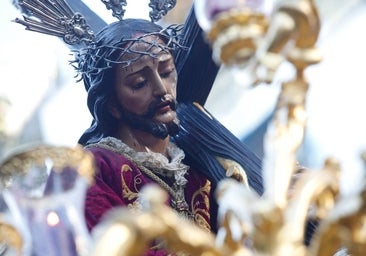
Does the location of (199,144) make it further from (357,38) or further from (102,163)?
(357,38)

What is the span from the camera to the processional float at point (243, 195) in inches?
93.5

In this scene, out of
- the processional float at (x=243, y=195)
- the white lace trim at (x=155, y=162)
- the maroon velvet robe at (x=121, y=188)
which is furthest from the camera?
the white lace trim at (x=155, y=162)

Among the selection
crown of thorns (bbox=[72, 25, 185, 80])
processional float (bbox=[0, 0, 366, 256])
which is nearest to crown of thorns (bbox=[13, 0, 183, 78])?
crown of thorns (bbox=[72, 25, 185, 80])

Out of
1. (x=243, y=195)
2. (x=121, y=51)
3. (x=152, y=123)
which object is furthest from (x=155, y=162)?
(x=243, y=195)

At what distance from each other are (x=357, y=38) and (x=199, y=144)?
10.1ft

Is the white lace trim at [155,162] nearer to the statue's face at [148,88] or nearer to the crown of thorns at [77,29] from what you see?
the statue's face at [148,88]

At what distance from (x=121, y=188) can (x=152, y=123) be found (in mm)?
235

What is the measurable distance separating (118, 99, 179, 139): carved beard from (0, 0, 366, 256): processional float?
85 centimetres

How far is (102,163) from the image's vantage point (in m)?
3.48

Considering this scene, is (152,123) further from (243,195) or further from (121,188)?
(243,195)

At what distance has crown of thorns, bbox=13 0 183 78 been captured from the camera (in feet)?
11.9

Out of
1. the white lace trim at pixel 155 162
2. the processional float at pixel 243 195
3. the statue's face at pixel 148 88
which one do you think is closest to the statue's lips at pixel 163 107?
the statue's face at pixel 148 88

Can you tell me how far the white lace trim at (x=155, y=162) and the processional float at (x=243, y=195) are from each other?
0.80 m

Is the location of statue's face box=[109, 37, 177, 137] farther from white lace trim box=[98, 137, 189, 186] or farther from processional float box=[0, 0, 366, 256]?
processional float box=[0, 0, 366, 256]
